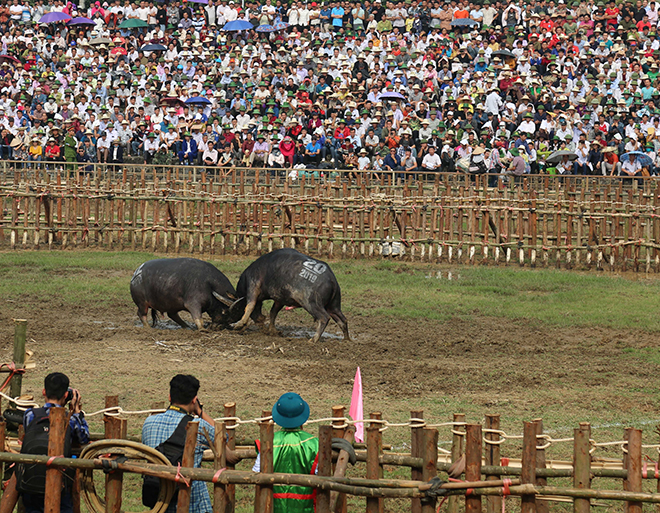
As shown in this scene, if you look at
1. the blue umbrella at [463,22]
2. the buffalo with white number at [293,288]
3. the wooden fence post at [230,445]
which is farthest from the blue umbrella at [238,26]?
the wooden fence post at [230,445]

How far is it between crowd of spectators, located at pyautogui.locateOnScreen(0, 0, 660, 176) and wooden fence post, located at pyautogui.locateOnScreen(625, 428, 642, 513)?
19027 millimetres

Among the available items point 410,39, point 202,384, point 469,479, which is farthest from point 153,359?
point 410,39

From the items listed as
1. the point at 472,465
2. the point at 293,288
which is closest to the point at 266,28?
the point at 293,288

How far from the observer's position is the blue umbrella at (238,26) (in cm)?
3459

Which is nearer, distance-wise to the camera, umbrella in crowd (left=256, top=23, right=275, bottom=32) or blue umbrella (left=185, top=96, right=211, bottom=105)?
blue umbrella (left=185, top=96, right=211, bottom=105)

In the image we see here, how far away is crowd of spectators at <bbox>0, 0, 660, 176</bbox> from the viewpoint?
26828 millimetres

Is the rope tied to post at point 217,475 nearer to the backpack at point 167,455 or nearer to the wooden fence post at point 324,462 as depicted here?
the backpack at point 167,455

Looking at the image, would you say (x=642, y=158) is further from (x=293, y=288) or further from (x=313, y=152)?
(x=293, y=288)

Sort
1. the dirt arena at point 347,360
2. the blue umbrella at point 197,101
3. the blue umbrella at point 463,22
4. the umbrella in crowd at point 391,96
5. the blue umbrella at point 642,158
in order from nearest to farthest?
the dirt arena at point 347,360 → the blue umbrella at point 642,158 → the umbrella in crowd at point 391,96 → the blue umbrella at point 197,101 → the blue umbrella at point 463,22

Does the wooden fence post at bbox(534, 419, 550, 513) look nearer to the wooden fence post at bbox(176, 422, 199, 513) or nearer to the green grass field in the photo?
the green grass field

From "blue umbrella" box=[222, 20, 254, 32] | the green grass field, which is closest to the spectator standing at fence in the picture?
the green grass field

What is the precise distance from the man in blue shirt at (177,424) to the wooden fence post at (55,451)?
1.85ft

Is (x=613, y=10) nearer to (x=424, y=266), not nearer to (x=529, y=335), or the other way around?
(x=424, y=266)

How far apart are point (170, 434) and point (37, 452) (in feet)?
3.06
